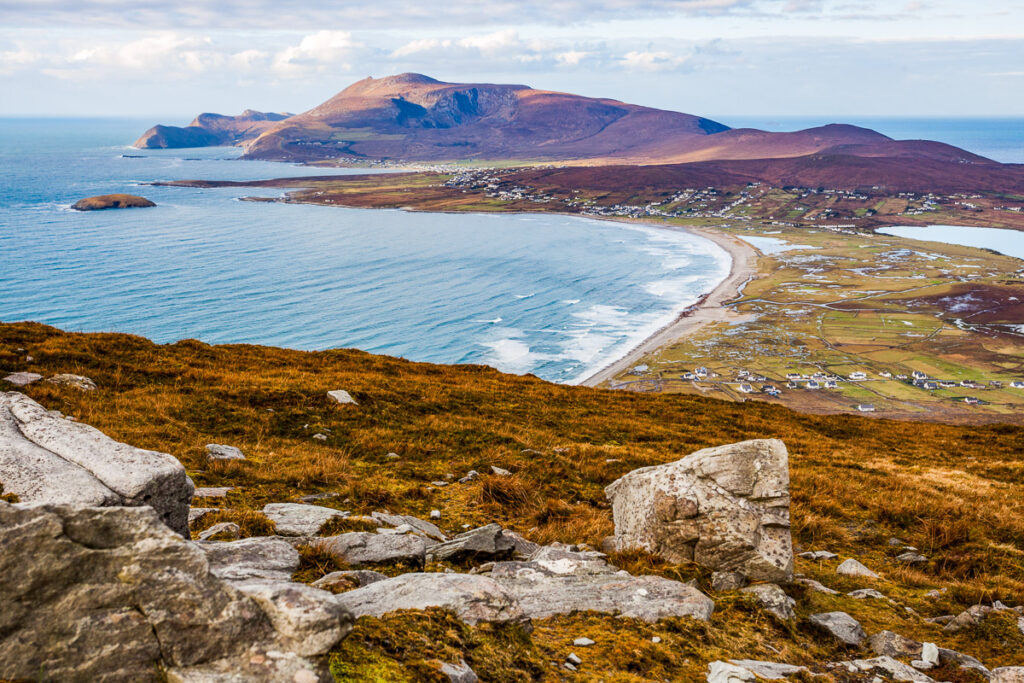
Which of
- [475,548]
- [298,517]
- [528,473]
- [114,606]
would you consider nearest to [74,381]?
[298,517]

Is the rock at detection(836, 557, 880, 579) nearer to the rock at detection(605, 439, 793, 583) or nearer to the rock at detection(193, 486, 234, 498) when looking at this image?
the rock at detection(605, 439, 793, 583)

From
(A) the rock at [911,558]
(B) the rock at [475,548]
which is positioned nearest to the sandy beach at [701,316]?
(A) the rock at [911,558]

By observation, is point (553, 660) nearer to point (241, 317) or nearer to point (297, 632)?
point (297, 632)

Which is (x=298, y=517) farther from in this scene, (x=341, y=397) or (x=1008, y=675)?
(x=341, y=397)

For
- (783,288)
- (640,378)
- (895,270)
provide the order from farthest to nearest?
(895,270) → (783,288) → (640,378)

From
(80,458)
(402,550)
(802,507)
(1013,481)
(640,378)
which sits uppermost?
(80,458)

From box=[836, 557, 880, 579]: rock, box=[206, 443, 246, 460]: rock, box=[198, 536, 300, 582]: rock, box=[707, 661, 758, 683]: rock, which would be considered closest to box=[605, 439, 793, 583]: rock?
box=[836, 557, 880, 579]: rock

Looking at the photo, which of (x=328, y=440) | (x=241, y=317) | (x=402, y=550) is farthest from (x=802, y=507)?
(x=241, y=317)
